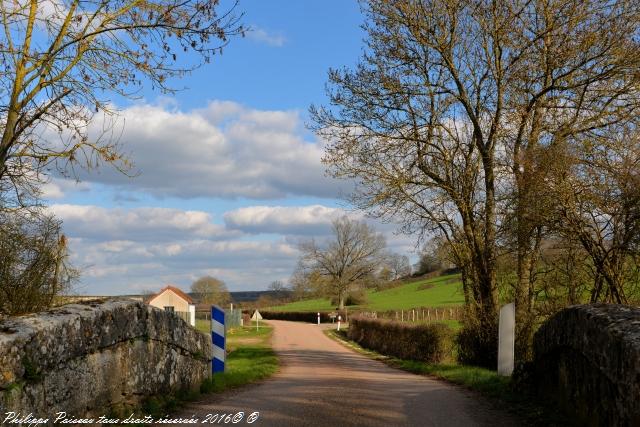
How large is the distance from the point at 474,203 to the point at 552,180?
655cm

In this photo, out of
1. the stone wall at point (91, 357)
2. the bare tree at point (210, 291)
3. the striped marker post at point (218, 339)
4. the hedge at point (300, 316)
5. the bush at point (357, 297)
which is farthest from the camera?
the bare tree at point (210, 291)

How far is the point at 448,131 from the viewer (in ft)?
62.0

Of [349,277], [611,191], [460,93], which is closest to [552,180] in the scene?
[611,191]

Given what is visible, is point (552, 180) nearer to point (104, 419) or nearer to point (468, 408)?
point (468, 408)

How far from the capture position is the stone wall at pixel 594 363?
17.1ft

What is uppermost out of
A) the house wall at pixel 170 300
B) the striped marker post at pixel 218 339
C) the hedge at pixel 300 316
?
the striped marker post at pixel 218 339

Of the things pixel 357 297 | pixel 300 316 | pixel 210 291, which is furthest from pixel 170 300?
pixel 210 291

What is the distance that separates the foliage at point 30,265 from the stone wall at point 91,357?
1.99 m

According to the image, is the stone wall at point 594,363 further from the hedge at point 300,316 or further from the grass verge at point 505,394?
→ the hedge at point 300,316

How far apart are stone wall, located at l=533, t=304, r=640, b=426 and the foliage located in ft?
22.1

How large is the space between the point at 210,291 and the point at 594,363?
102 m

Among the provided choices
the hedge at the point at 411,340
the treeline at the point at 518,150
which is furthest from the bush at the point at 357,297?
the treeline at the point at 518,150

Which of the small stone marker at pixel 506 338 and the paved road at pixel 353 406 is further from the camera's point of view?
the small stone marker at pixel 506 338

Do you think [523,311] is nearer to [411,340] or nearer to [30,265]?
[411,340]
